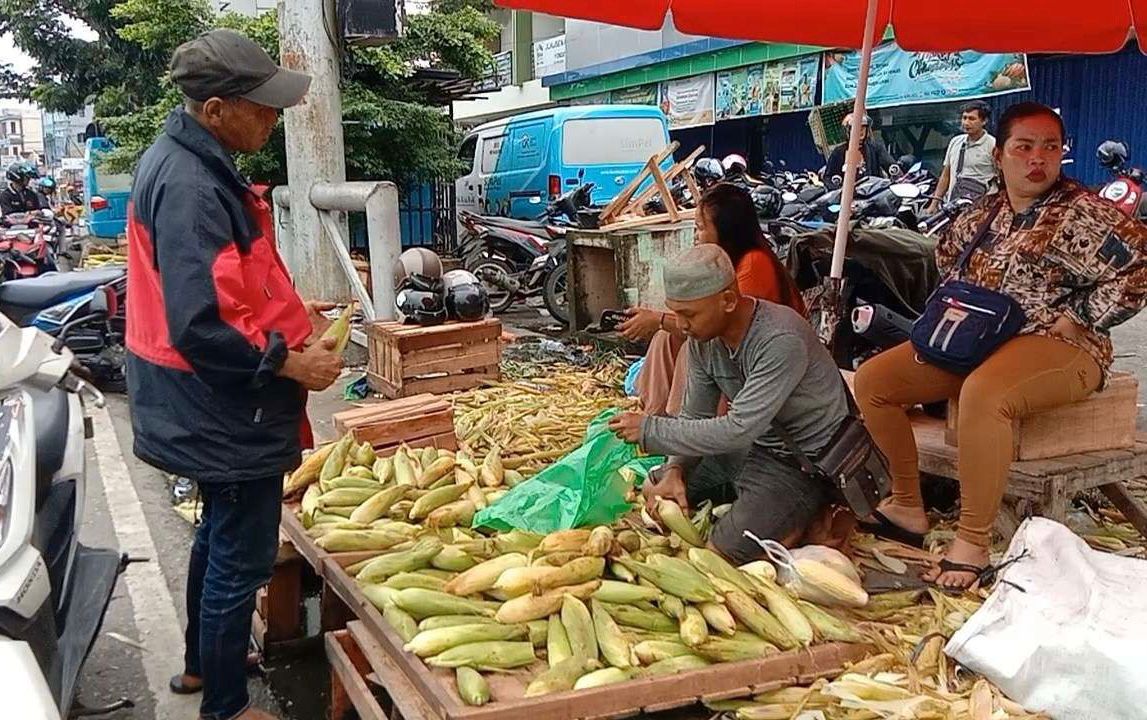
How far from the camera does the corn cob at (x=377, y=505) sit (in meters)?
3.85

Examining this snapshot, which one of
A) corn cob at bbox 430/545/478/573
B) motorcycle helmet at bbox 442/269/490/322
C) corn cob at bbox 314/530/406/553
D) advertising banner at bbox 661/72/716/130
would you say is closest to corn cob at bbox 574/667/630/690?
corn cob at bbox 430/545/478/573

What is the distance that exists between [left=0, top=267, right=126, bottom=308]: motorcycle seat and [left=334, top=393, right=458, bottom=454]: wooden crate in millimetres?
3961

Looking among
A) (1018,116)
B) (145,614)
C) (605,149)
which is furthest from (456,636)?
(605,149)

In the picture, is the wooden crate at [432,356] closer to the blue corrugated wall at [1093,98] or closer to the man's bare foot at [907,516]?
the man's bare foot at [907,516]

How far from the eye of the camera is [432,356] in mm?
6828

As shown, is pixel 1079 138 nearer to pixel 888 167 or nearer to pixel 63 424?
pixel 888 167

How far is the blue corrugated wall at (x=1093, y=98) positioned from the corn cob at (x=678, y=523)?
40.3 ft

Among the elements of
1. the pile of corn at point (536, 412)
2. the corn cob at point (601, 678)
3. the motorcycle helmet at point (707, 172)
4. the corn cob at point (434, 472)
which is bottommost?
the pile of corn at point (536, 412)

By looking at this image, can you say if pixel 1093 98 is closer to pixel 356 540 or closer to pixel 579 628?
pixel 356 540

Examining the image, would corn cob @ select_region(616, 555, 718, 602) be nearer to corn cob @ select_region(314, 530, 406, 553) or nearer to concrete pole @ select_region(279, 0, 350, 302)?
corn cob @ select_region(314, 530, 406, 553)

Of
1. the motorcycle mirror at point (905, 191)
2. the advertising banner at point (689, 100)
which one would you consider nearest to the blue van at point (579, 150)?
the motorcycle mirror at point (905, 191)

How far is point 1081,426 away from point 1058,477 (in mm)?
352

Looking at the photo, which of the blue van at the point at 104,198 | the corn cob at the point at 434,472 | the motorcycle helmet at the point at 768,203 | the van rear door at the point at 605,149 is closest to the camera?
the corn cob at the point at 434,472

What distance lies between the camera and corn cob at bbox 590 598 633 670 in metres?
2.81
